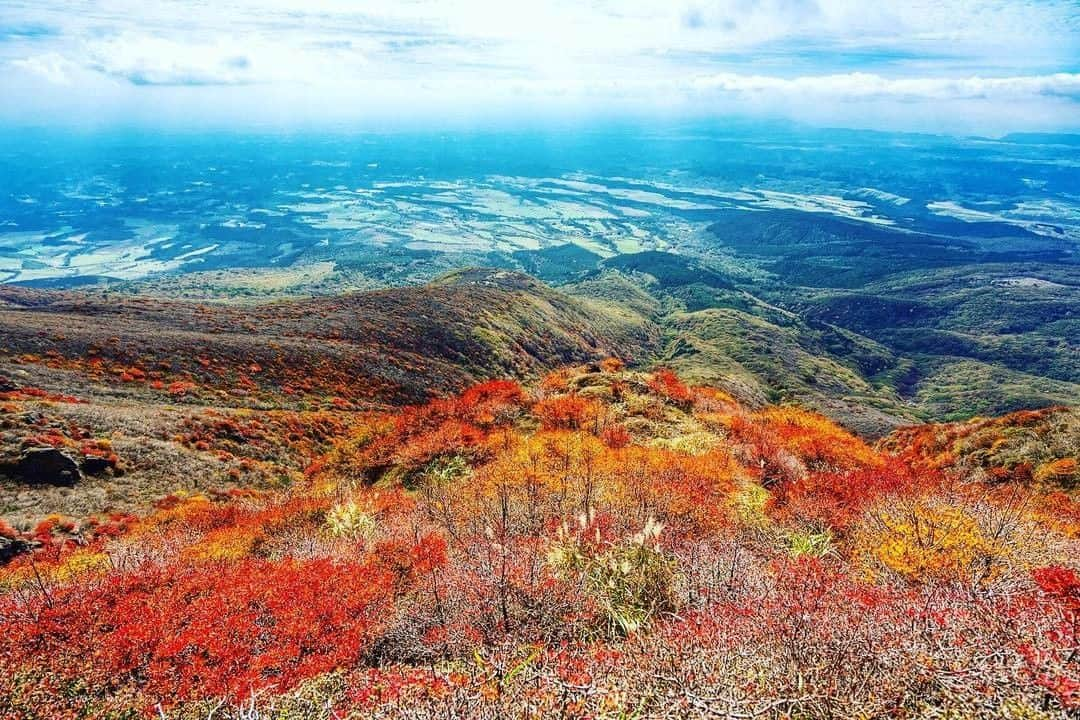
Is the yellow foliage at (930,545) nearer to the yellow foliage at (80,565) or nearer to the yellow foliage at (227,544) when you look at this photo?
the yellow foliage at (227,544)

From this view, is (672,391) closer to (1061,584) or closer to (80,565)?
(1061,584)

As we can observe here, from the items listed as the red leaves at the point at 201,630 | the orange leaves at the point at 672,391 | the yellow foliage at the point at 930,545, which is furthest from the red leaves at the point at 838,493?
the orange leaves at the point at 672,391

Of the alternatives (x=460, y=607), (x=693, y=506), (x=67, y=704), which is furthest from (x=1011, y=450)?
(x=67, y=704)

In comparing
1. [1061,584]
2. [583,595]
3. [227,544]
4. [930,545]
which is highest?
[1061,584]

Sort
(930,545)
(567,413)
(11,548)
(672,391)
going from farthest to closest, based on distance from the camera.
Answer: (672,391)
(567,413)
(11,548)
(930,545)

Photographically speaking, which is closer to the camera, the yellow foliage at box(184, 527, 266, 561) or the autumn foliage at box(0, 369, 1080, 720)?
the autumn foliage at box(0, 369, 1080, 720)

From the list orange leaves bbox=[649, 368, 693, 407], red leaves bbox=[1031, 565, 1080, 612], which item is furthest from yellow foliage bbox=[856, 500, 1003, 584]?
orange leaves bbox=[649, 368, 693, 407]

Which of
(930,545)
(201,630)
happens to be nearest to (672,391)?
(930,545)

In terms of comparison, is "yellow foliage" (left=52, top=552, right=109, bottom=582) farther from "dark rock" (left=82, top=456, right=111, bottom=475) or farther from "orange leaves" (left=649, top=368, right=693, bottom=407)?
"orange leaves" (left=649, top=368, right=693, bottom=407)

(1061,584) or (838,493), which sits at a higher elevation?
(1061,584)
